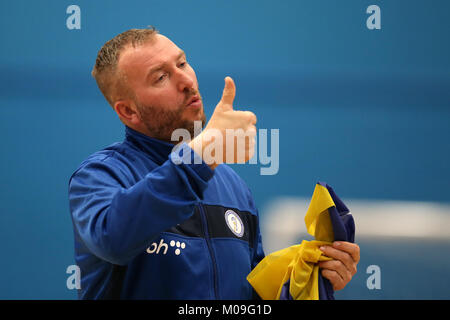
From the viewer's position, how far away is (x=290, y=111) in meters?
1.84

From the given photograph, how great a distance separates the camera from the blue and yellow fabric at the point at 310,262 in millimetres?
895

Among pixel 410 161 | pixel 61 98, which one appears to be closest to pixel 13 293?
pixel 61 98

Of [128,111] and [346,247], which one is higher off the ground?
[128,111]

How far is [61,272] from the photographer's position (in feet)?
5.75

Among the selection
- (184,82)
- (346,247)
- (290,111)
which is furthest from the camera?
(290,111)

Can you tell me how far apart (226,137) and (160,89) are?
1.05 ft

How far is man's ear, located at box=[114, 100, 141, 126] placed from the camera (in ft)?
3.44

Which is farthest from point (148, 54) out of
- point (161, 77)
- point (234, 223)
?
point (234, 223)

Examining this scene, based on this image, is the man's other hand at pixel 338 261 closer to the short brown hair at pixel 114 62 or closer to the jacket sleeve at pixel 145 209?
the jacket sleeve at pixel 145 209

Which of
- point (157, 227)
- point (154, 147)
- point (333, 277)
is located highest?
point (154, 147)

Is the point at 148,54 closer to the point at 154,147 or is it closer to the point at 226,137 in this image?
the point at 154,147

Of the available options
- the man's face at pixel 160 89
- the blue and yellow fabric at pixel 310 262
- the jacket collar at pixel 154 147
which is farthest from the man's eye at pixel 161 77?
the blue and yellow fabric at pixel 310 262

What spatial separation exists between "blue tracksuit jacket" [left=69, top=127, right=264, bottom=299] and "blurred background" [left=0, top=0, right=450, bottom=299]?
773 mm

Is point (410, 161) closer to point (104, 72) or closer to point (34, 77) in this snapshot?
point (104, 72)
